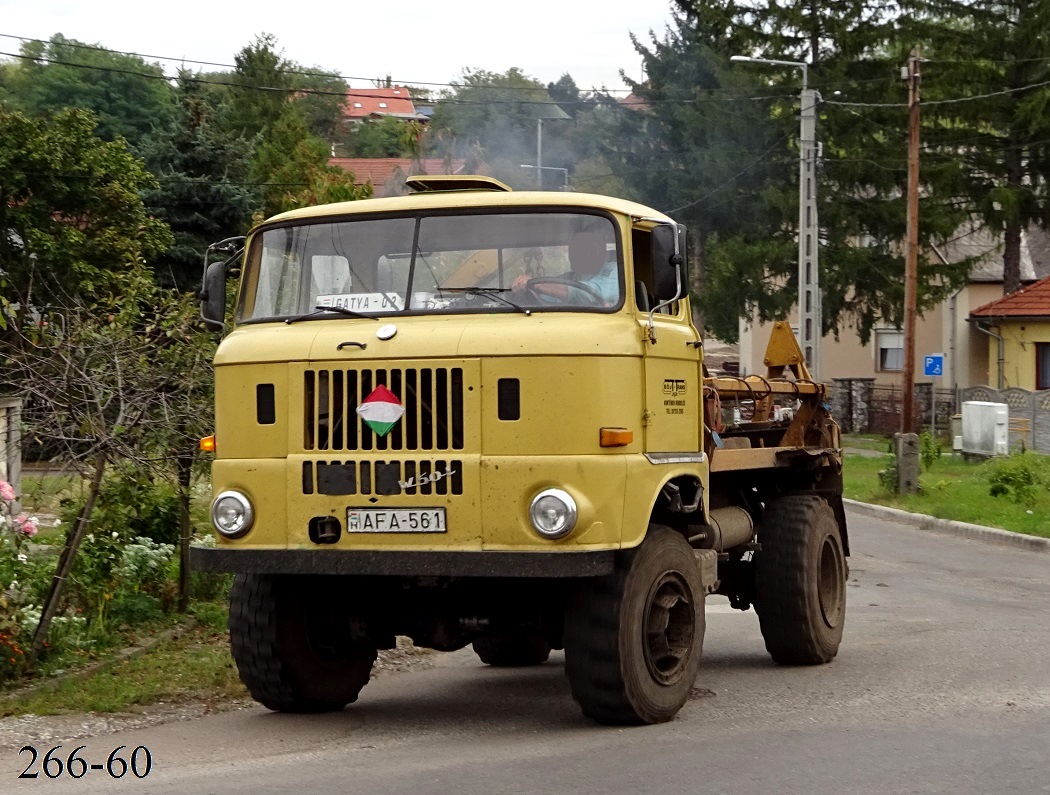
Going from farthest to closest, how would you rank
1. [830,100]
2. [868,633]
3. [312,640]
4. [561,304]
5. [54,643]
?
1. [830,100]
2. [868,633]
3. [54,643]
4. [312,640]
5. [561,304]

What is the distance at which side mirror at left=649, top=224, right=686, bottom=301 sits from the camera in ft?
26.4

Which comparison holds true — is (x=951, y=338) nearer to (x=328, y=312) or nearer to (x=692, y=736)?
(x=328, y=312)

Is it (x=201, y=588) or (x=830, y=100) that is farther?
(x=830, y=100)

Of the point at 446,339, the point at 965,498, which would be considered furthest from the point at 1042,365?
the point at 446,339

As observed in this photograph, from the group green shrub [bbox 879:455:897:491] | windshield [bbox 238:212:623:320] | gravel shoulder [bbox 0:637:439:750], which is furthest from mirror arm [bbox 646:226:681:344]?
green shrub [bbox 879:455:897:491]

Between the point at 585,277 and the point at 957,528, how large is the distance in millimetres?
14470

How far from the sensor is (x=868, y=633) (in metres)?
12.0

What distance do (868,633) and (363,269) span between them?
541 cm

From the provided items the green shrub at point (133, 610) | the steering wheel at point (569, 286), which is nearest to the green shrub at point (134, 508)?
the green shrub at point (133, 610)

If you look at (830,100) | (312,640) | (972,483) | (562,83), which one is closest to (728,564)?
→ (312,640)

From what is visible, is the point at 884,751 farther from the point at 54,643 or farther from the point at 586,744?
the point at 54,643

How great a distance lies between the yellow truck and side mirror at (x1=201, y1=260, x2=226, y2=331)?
0.02 meters

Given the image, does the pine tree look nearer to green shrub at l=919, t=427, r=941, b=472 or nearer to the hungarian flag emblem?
green shrub at l=919, t=427, r=941, b=472
